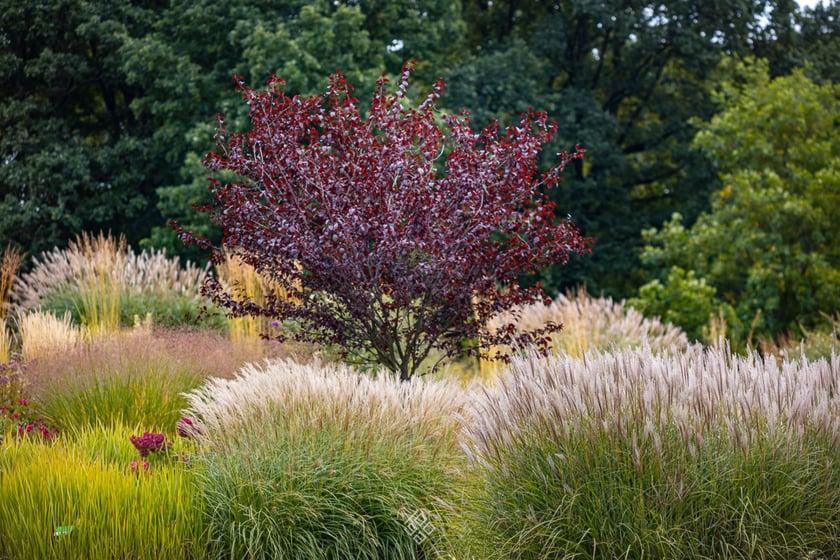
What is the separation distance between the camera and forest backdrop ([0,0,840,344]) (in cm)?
1573

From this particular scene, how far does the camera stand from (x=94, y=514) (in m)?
4.52

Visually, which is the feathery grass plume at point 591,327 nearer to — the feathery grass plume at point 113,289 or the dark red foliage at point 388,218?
the dark red foliage at point 388,218

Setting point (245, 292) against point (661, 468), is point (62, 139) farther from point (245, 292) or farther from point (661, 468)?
point (661, 468)

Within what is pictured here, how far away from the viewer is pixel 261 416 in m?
5.32

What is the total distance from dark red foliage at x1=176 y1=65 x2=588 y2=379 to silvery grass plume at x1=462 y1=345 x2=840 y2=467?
83.6 inches

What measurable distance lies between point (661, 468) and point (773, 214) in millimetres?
12765

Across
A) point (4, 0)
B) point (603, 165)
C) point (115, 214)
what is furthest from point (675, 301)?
point (4, 0)

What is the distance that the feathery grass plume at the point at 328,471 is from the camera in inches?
183

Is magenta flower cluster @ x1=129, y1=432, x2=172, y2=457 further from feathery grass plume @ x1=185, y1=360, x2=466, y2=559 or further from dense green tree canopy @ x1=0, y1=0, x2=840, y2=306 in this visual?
dense green tree canopy @ x1=0, y1=0, x2=840, y2=306

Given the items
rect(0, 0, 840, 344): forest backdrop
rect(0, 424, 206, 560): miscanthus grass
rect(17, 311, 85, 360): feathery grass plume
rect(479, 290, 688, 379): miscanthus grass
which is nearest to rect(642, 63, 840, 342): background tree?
rect(0, 0, 840, 344): forest backdrop

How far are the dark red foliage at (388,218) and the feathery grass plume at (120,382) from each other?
91cm

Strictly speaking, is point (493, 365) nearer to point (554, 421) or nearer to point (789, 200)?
point (554, 421)

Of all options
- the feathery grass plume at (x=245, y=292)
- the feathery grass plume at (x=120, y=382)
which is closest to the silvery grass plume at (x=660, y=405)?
the feathery grass plume at (x=120, y=382)

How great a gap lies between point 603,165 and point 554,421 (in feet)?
58.7
